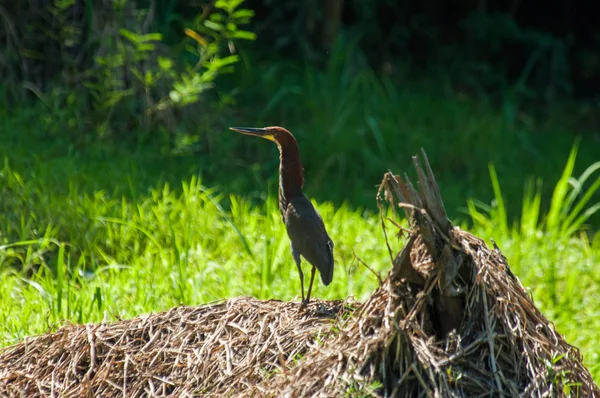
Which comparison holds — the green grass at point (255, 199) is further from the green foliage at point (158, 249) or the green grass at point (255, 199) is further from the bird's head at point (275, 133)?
the bird's head at point (275, 133)

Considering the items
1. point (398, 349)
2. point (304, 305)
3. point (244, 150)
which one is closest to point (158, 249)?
point (304, 305)

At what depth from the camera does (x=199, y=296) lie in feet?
15.3

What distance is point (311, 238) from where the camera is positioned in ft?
12.5

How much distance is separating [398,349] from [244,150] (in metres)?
4.64

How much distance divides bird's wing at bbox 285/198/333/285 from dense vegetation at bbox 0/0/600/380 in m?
0.30

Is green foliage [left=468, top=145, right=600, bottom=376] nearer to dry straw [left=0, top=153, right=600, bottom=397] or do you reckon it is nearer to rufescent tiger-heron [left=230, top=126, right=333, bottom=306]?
rufescent tiger-heron [left=230, top=126, right=333, bottom=306]

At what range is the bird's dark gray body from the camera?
149 inches

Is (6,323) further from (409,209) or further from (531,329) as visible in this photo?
(531,329)

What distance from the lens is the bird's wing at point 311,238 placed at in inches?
149

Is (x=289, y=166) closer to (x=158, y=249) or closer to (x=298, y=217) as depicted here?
(x=298, y=217)

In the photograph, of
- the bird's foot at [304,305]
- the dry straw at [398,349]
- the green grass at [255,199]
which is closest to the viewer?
the dry straw at [398,349]

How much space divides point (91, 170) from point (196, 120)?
48.0 inches

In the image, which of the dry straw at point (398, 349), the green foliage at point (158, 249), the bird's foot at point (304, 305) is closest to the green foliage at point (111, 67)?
the green foliage at point (158, 249)

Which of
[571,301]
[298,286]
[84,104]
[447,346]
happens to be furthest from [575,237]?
[447,346]
